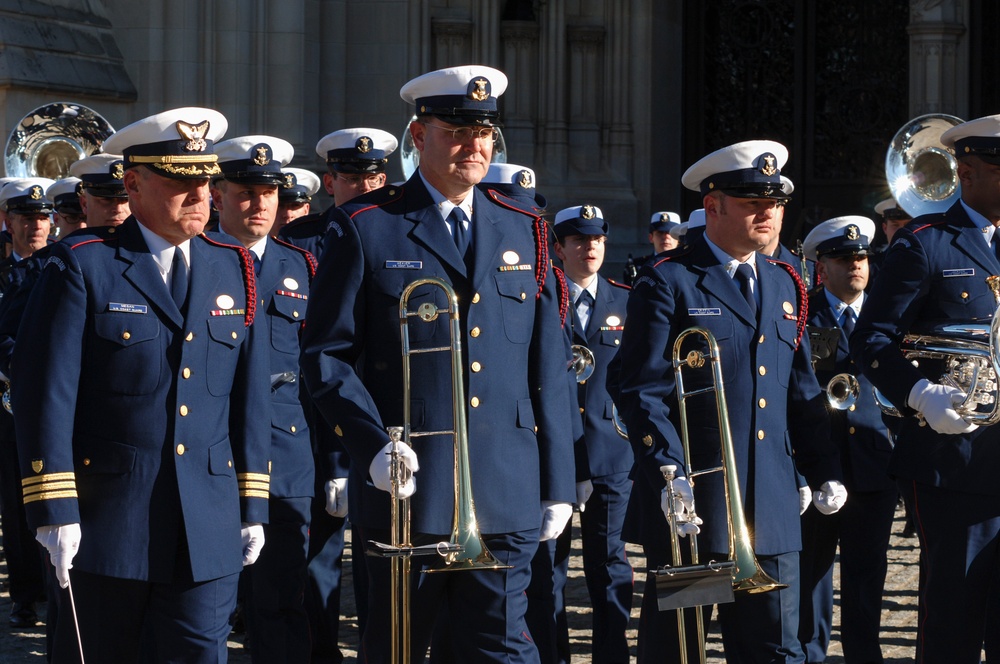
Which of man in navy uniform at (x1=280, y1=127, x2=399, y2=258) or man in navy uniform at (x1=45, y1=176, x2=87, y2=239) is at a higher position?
man in navy uniform at (x1=280, y1=127, x2=399, y2=258)

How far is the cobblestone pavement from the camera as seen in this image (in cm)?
→ 763

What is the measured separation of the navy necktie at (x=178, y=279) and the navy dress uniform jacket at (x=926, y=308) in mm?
2298

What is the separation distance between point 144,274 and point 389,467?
0.92 m

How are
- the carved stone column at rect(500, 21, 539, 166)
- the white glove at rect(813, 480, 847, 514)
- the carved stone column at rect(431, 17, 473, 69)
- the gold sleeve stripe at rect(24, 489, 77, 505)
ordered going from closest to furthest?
1. the gold sleeve stripe at rect(24, 489, 77, 505)
2. the white glove at rect(813, 480, 847, 514)
3. the carved stone column at rect(431, 17, 473, 69)
4. the carved stone column at rect(500, 21, 539, 166)

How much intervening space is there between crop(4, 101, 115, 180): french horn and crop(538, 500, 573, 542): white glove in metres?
7.63

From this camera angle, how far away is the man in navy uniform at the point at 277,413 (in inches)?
256

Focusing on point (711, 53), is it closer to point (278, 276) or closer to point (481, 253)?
point (278, 276)

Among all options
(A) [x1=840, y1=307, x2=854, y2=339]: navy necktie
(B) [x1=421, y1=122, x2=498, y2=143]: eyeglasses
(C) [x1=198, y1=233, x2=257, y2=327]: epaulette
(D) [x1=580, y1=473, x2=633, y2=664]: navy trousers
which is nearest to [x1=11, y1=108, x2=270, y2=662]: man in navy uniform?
(C) [x1=198, y1=233, x2=257, y2=327]: epaulette

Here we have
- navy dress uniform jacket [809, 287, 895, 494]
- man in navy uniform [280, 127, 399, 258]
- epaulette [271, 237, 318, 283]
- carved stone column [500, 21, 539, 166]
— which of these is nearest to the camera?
epaulette [271, 237, 318, 283]

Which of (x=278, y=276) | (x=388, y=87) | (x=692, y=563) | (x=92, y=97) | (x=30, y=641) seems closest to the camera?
(x=692, y=563)

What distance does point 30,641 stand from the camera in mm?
8078

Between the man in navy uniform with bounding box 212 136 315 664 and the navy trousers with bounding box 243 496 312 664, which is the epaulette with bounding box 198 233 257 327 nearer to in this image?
the man in navy uniform with bounding box 212 136 315 664

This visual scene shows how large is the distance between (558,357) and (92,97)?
31.0 ft

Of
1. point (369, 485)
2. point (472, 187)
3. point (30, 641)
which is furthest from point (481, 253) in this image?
point (30, 641)
